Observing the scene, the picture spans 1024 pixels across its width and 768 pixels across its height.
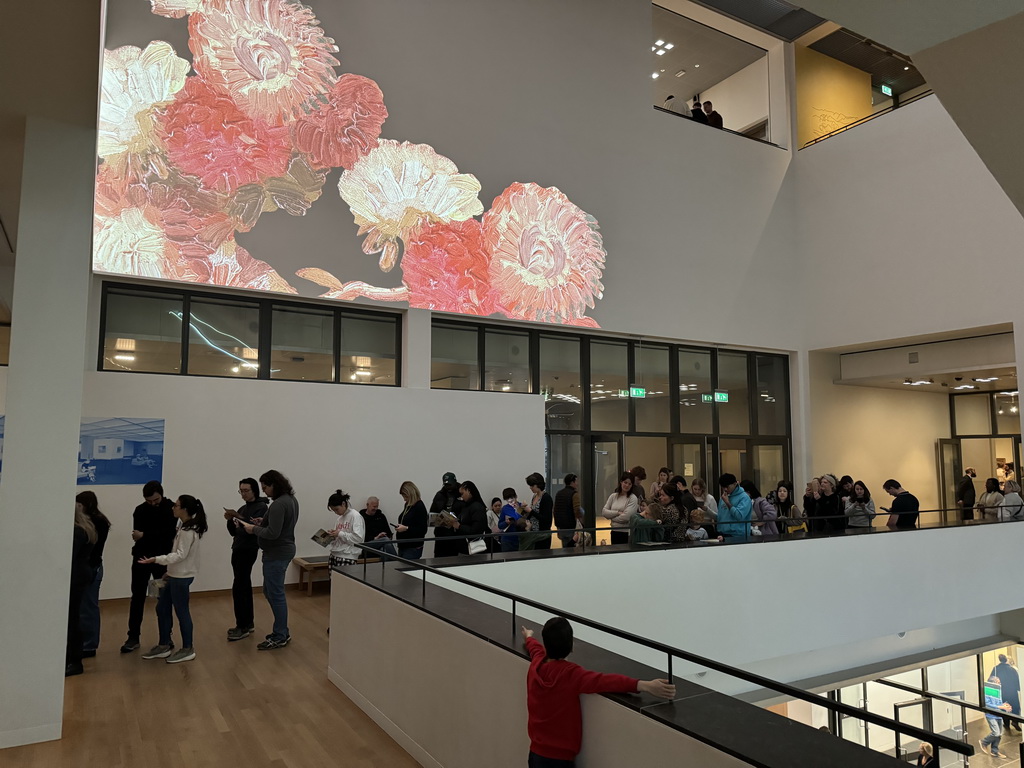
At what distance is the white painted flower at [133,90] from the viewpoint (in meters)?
9.58

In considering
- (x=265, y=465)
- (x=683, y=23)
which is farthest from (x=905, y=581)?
(x=683, y=23)

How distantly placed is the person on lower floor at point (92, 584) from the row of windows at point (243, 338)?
3.84m

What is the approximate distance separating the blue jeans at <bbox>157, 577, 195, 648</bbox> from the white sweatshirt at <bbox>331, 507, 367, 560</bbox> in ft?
4.64

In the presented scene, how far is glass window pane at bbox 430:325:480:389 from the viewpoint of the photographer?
12.1m

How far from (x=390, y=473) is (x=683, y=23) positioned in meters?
11.8

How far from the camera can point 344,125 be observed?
443 inches

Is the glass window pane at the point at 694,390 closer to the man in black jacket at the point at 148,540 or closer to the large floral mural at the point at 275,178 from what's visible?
the large floral mural at the point at 275,178

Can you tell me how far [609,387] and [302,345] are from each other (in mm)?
A: 6037

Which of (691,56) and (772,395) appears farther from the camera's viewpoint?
(691,56)

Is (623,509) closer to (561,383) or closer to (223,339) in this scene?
(561,383)

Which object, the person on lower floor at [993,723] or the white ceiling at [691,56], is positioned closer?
the person on lower floor at [993,723]

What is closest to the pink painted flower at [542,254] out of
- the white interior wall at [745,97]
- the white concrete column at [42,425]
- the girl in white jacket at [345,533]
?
the girl in white jacket at [345,533]

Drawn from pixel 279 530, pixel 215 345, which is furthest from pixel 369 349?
pixel 279 530

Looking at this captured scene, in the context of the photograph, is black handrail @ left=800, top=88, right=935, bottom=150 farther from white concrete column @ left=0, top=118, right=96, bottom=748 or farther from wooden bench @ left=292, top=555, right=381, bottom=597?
white concrete column @ left=0, top=118, right=96, bottom=748
